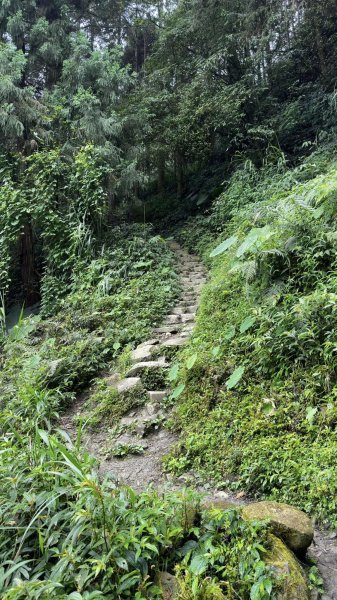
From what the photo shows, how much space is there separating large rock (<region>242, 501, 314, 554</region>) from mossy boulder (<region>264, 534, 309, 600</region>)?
0.20 feet

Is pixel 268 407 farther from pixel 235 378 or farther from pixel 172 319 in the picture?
pixel 172 319

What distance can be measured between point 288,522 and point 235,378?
1278 mm

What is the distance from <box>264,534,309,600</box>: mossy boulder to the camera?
1.75 m

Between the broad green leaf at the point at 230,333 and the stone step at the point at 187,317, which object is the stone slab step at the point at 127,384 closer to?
the broad green leaf at the point at 230,333

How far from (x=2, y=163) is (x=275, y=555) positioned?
27.2ft

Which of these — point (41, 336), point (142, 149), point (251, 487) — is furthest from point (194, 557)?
point (142, 149)

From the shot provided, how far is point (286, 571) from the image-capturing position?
1817 millimetres

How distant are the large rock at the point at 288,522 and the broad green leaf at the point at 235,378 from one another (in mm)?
1101

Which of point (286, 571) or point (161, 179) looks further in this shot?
point (161, 179)

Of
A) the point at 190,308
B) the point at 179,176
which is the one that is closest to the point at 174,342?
the point at 190,308

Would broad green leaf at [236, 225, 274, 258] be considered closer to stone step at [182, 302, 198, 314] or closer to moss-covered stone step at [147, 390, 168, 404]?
moss-covered stone step at [147, 390, 168, 404]

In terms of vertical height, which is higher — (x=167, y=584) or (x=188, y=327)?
(x=188, y=327)

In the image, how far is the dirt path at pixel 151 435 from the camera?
2.15 metres

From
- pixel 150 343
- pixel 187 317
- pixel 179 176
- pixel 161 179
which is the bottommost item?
pixel 187 317
